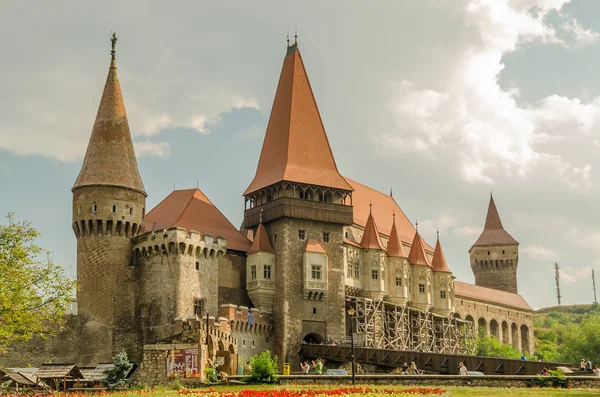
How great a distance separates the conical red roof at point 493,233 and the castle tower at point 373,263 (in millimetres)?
46094

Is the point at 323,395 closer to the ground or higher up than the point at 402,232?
closer to the ground

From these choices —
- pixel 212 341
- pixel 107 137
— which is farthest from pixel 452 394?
pixel 107 137

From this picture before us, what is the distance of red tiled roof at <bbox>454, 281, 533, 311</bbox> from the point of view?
92.3m

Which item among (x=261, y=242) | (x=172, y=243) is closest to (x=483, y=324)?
(x=261, y=242)

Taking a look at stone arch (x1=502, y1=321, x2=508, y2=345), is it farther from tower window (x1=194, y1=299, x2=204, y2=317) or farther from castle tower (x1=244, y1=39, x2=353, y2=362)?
tower window (x1=194, y1=299, x2=204, y2=317)

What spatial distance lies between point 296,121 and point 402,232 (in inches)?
729

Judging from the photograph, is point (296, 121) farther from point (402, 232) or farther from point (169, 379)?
point (169, 379)

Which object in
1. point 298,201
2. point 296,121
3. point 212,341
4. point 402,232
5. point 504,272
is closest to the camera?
point 212,341

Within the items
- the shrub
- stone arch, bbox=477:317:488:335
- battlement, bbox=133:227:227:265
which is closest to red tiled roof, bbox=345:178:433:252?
stone arch, bbox=477:317:488:335

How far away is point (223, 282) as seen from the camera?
60.3 m

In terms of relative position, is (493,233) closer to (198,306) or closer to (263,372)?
(198,306)

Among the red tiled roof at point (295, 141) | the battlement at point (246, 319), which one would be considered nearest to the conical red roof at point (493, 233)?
the red tiled roof at point (295, 141)

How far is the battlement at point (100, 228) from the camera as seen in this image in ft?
184

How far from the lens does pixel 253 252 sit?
60906 mm
